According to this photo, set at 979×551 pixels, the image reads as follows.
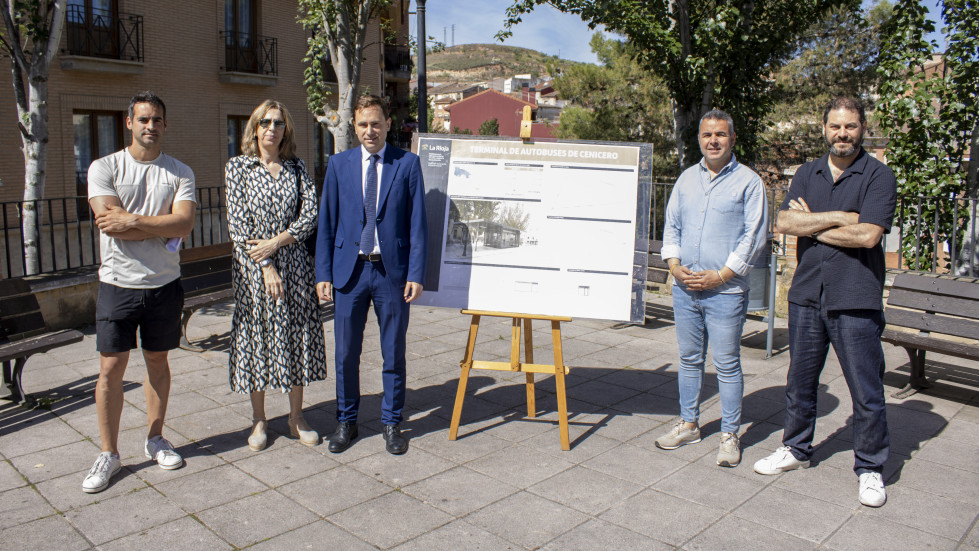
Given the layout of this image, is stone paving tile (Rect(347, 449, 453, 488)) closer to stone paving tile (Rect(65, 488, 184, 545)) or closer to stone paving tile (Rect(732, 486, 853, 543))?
stone paving tile (Rect(65, 488, 184, 545))

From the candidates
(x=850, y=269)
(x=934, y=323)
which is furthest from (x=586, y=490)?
(x=934, y=323)

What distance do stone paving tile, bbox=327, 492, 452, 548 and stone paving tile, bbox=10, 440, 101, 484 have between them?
163 centimetres

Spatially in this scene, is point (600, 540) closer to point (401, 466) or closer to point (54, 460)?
point (401, 466)

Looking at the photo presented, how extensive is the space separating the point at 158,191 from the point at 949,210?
7.31 meters

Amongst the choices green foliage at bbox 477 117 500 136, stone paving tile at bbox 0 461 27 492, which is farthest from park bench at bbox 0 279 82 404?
green foliage at bbox 477 117 500 136

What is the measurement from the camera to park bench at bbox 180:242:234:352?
6.51m

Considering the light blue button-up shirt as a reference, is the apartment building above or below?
above

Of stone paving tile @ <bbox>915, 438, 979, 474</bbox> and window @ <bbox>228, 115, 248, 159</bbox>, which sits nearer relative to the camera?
stone paving tile @ <bbox>915, 438, 979, 474</bbox>

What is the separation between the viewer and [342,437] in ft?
14.4

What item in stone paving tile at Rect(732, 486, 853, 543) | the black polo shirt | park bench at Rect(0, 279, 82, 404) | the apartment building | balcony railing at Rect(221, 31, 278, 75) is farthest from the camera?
balcony railing at Rect(221, 31, 278, 75)

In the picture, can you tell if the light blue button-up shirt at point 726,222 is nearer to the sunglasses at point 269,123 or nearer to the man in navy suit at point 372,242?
the man in navy suit at point 372,242

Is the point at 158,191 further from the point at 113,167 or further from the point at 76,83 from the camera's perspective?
the point at 76,83

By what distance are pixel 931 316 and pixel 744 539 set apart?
2.97m

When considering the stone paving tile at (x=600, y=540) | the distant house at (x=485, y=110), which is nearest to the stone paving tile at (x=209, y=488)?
the stone paving tile at (x=600, y=540)
